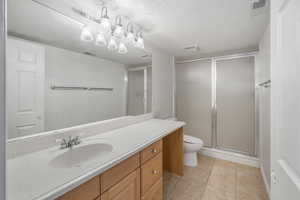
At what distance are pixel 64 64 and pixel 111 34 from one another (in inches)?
24.5

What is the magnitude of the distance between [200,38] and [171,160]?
193 cm

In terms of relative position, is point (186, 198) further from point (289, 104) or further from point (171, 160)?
point (289, 104)

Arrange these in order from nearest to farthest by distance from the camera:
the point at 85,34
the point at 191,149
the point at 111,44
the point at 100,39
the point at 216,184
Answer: the point at 85,34 → the point at 100,39 → the point at 111,44 → the point at 216,184 → the point at 191,149

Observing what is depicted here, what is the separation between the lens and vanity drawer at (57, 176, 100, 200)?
0.66m

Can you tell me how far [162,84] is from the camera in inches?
105

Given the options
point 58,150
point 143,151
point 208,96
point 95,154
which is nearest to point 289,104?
point 143,151

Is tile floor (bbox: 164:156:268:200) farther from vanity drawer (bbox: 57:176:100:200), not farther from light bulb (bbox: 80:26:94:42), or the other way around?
light bulb (bbox: 80:26:94:42)

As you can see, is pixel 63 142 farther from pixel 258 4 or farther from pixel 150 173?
pixel 258 4

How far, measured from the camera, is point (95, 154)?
3.85 ft

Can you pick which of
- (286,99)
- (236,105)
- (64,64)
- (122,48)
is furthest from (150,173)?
(236,105)

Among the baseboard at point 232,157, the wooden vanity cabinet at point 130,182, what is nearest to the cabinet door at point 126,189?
the wooden vanity cabinet at point 130,182

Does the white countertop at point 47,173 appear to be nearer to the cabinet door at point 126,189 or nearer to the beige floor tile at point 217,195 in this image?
the cabinet door at point 126,189

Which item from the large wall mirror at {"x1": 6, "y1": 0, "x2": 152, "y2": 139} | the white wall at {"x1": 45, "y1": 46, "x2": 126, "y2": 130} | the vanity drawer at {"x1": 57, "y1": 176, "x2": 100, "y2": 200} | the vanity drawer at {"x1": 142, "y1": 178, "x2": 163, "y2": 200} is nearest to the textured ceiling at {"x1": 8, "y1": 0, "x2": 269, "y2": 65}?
the large wall mirror at {"x1": 6, "y1": 0, "x2": 152, "y2": 139}

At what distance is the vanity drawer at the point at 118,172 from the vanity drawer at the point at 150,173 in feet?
0.46
